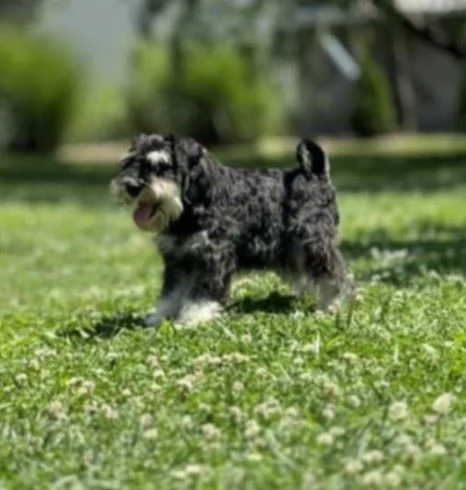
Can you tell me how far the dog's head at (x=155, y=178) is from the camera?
322 inches

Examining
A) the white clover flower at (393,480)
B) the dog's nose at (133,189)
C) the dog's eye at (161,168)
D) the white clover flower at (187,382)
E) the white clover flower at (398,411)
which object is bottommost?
the white clover flower at (187,382)

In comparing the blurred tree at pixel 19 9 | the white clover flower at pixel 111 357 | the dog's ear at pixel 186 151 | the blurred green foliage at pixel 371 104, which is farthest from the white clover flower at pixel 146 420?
the blurred tree at pixel 19 9

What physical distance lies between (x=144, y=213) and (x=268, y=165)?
2359cm

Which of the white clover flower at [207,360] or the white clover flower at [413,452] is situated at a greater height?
the white clover flower at [413,452]

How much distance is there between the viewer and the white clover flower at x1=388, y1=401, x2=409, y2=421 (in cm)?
602

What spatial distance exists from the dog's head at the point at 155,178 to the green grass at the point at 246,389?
637 mm

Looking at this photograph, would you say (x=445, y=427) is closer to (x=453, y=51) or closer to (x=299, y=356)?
(x=299, y=356)

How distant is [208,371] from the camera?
7.18 m

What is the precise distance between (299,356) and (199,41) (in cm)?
2864

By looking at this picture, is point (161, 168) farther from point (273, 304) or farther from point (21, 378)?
point (21, 378)

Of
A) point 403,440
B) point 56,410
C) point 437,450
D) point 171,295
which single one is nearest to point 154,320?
point 171,295

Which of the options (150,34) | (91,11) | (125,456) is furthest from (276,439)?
(91,11)

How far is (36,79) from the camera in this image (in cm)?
3734

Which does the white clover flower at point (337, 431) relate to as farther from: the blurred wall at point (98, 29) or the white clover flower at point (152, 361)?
the blurred wall at point (98, 29)
